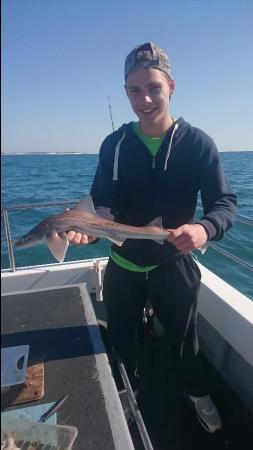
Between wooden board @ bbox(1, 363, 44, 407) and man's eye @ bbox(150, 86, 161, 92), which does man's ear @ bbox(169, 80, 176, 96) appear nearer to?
man's eye @ bbox(150, 86, 161, 92)

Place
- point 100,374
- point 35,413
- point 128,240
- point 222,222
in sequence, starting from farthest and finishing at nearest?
point 128,240, point 222,222, point 100,374, point 35,413

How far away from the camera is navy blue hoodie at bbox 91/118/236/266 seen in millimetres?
3000

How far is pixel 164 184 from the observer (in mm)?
3074

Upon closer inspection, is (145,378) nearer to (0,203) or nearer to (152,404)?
(152,404)

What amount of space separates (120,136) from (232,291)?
88.6 inches

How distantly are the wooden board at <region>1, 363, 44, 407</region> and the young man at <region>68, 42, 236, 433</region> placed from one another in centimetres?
110

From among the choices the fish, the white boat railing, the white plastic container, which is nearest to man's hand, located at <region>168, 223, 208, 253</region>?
the fish

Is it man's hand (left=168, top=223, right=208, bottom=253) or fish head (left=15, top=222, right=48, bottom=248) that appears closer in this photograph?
man's hand (left=168, top=223, right=208, bottom=253)

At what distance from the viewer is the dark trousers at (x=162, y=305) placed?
10.3ft

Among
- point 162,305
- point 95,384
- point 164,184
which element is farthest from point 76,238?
point 95,384

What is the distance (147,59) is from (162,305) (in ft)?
7.23

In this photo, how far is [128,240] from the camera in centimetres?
323

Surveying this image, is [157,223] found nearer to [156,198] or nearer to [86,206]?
[156,198]

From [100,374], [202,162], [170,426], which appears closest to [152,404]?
[170,426]
